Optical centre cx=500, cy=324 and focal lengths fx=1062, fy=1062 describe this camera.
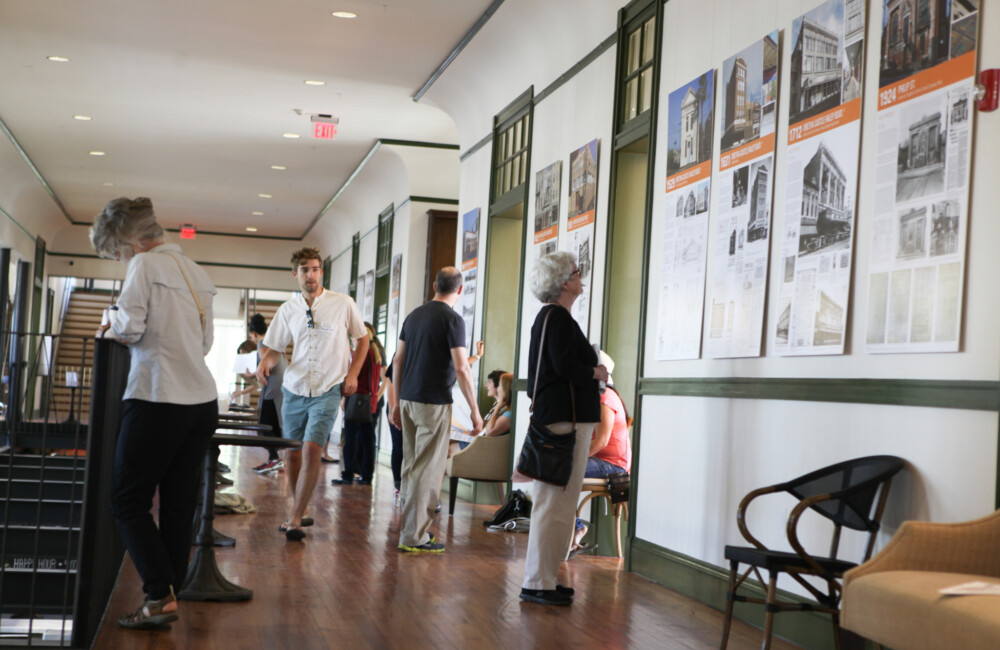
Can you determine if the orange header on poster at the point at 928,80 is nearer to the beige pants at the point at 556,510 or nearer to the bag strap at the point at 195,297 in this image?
the beige pants at the point at 556,510

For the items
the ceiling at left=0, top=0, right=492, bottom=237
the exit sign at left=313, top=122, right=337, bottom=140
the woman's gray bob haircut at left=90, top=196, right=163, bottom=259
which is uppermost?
the ceiling at left=0, top=0, right=492, bottom=237

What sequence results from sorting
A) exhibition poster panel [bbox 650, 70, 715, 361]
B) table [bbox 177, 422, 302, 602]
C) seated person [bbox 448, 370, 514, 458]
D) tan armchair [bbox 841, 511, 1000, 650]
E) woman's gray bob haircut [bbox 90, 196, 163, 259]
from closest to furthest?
tan armchair [bbox 841, 511, 1000, 650] → woman's gray bob haircut [bbox 90, 196, 163, 259] → table [bbox 177, 422, 302, 602] → exhibition poster panel [bbox 650, 70, 715, 361] → seated person [bbox 448, 370, 514, 458]

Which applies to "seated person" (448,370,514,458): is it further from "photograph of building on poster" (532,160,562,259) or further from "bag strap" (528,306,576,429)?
"bag strap" (528,306,576,429)

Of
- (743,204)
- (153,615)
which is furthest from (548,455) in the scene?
(153,615)

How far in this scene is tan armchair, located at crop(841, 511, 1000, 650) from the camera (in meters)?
2.40

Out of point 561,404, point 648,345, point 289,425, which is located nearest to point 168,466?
point 561,404

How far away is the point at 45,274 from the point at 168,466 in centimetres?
1962

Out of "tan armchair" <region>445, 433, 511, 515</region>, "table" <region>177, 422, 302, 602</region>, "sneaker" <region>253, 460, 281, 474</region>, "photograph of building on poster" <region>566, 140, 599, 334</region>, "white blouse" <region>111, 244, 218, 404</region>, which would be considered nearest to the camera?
"white blouse" <region>111, 244, 218, 404</region>

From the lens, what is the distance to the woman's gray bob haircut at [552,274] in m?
4.62

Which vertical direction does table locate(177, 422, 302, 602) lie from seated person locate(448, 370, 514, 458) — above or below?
below

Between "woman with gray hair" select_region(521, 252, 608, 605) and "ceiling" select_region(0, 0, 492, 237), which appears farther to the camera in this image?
"ceiling" select_region(0, 0, 492, 237)

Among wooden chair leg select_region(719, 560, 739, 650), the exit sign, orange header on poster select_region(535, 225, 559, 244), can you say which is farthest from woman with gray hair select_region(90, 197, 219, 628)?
the exit sign

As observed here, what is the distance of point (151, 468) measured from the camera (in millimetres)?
3621

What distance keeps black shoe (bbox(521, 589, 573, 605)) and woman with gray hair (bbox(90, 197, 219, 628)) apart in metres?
1.50
